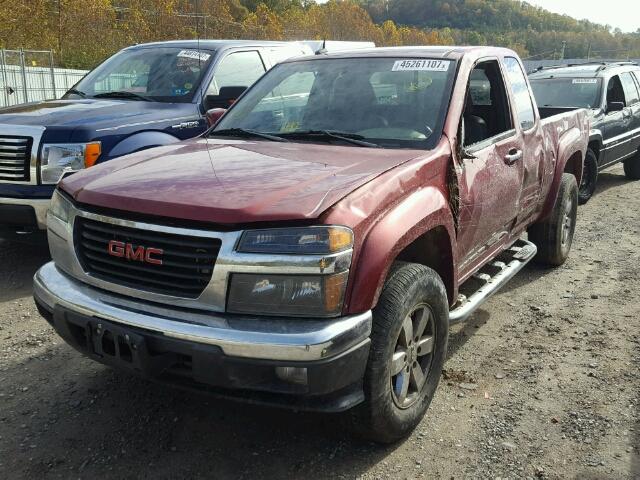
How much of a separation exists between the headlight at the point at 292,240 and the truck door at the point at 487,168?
1165mm

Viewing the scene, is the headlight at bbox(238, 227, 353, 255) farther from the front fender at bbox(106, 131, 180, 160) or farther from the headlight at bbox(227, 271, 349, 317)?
the front fender at bbox(106, 131, 180, 160)

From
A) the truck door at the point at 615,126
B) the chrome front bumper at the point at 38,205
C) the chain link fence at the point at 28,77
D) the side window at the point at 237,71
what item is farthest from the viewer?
the chain link fence at the point at 28,77

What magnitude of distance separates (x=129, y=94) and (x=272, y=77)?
7.88 ft

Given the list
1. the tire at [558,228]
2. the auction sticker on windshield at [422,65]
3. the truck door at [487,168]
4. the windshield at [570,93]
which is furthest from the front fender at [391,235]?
the windshield at [570,93]

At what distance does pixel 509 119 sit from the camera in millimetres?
4355

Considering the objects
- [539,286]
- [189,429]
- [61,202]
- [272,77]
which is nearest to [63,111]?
[272,77]

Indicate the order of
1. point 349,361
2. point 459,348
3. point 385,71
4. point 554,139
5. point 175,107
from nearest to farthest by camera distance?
point 349,361 < point 385,71 < point 459,348 < point 554,139 < point 175,107

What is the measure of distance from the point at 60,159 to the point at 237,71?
87.9 inches

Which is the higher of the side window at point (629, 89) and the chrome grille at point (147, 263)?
the side window at point (629, 89)

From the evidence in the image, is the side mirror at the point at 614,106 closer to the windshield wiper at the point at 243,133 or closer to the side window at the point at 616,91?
the side window at the point at 616,91

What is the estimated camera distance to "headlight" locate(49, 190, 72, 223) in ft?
9.75

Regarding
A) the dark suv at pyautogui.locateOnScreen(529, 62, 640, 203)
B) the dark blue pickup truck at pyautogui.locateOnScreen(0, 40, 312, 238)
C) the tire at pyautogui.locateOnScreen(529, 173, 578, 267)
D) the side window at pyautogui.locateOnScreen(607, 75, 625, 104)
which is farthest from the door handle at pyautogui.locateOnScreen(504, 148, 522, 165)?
the side window at pyautogui.locateOnScreen(607, 75, 625, 104)

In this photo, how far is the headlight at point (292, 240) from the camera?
2428mm

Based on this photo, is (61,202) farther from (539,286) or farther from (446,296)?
(539,286)
